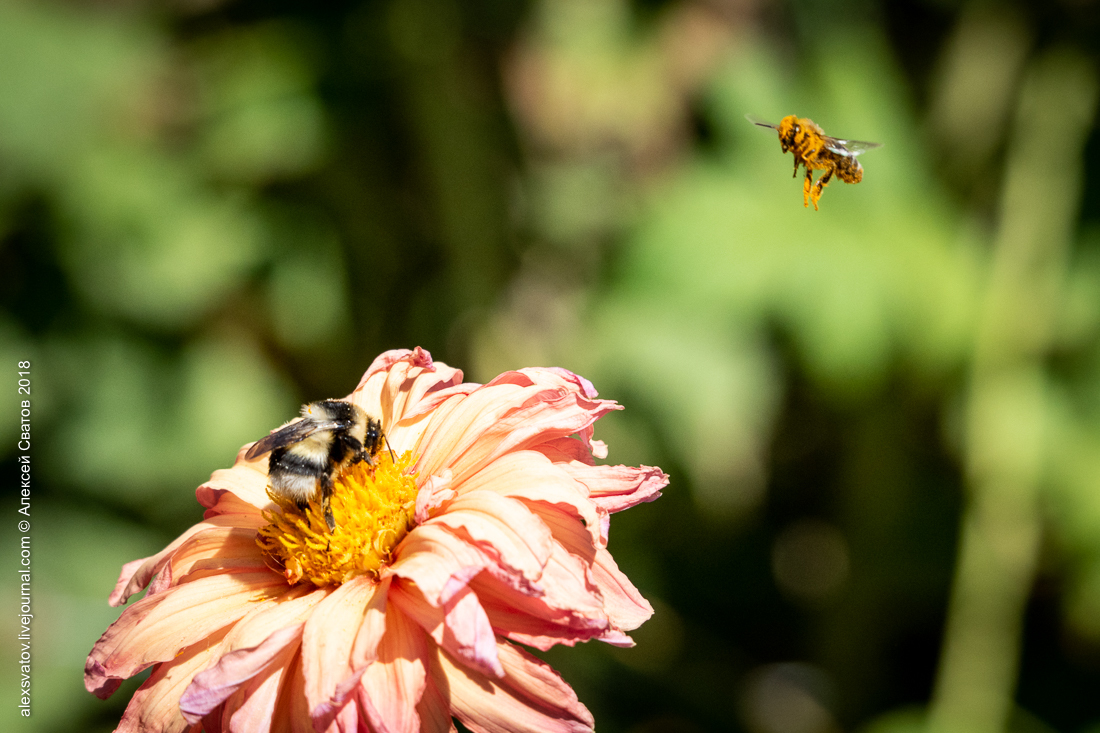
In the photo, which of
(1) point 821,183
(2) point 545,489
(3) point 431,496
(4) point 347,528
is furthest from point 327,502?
(1) point 821,183

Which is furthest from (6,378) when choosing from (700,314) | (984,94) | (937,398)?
(984,94)

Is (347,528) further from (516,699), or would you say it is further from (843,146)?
(843,146)

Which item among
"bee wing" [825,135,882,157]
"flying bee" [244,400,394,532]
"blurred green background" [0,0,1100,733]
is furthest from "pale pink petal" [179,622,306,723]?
"blurred green background" [0,0,1100,733]

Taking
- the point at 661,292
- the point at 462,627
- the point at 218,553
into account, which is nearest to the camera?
the point at 462,627

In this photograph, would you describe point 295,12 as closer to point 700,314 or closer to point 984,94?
point 700,314

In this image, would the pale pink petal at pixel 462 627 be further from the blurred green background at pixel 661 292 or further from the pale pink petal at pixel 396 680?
the blurred green background at pixel 661 292
